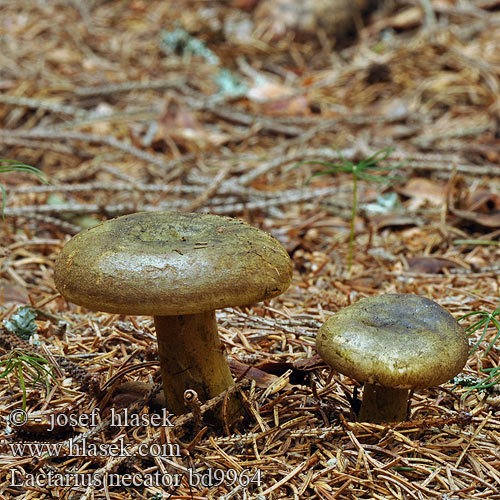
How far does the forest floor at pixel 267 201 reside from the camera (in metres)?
1.87

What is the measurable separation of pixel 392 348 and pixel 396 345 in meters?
0.02

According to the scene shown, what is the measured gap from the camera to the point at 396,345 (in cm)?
176

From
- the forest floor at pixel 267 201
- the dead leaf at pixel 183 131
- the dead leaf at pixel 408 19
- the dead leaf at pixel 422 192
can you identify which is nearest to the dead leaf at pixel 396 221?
the forest floor at pixel 267 201

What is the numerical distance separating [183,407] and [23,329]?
33.8 inches

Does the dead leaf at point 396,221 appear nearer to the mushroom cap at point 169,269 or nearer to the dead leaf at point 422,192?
the dead leaf at point 422,192

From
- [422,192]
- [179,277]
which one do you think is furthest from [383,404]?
[422,192]

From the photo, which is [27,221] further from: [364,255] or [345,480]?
[345,480]

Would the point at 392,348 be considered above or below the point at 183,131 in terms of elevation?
above

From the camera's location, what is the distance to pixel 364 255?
3.49 meters

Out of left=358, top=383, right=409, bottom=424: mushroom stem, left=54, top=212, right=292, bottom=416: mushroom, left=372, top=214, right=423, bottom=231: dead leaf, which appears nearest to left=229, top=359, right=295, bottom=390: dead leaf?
left=54, top=212, right=292, bottom=416: mushroom

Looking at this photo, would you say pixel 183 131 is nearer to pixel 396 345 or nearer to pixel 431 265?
pixel 431 265

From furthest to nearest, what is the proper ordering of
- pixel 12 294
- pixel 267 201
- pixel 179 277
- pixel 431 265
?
pixel 267 201, pixel 431 265, pixel 12 294, pixel 179 277

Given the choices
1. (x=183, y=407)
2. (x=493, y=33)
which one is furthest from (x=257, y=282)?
(x=493, y=33)

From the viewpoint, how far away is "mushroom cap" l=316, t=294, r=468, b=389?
1731 mm
